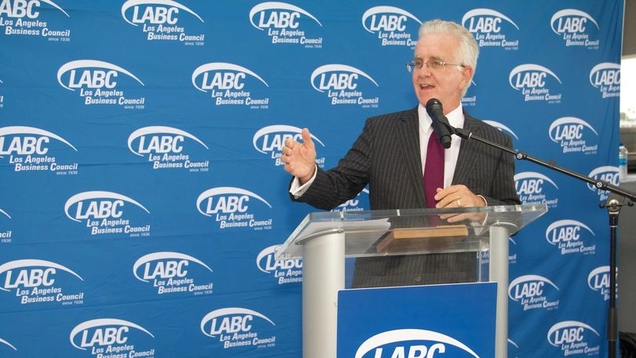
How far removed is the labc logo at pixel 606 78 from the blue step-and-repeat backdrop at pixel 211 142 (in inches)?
0.8

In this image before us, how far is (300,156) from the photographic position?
205 cm

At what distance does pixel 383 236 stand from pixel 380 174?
2.66 feet

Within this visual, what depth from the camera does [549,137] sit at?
4184mm

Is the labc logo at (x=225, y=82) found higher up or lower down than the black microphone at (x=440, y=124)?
higher up

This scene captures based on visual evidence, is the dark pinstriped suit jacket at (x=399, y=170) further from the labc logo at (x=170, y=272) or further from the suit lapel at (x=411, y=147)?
the labc logo at (x=170, y=272)

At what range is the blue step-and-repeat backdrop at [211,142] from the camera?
327cm

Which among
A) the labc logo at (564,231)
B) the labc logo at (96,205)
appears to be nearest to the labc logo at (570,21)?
the labc logo at (564,231)

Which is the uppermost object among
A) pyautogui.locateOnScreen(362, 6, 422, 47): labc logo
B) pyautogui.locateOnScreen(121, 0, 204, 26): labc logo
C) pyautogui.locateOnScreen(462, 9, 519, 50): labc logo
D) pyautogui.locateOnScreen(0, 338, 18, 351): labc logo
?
pyautogui.locateOnScreen(462, 9, 519, 50): labc logo

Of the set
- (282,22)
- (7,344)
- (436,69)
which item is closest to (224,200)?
(282,22)

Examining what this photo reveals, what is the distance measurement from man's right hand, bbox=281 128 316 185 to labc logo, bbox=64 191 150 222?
5.19 feet

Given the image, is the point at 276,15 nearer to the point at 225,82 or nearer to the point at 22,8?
the point at 225,82

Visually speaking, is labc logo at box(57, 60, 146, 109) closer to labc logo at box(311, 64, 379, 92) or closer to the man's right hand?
labc logo at box(311, 64, 379, 92)

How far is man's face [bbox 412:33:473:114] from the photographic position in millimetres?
2410

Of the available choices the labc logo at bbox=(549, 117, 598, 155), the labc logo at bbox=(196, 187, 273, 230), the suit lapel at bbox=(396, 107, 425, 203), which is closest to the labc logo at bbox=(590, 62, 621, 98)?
the labc logo at bbox=(549, 117, 598, 155)
